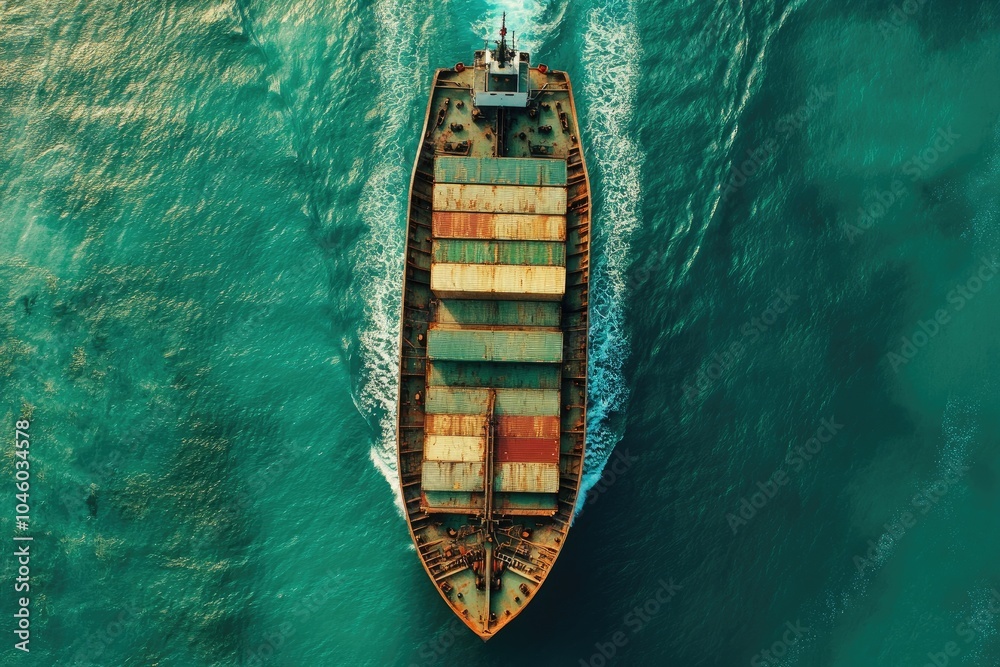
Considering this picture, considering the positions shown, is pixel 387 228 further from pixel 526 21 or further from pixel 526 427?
pixel 526 21

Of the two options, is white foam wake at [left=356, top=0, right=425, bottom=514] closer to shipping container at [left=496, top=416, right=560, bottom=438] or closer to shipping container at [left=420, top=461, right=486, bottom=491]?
shipping container at [left=420, top=461, right=486, bottom=491]

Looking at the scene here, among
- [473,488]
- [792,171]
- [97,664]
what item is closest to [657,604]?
[473,488]

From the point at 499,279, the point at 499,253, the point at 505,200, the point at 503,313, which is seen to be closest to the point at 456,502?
the point at 503,313

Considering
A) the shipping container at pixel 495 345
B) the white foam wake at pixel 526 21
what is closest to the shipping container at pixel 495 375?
the shipping container at pixel 495 345

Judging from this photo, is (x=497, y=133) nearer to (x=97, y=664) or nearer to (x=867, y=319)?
(x=867, y=319)

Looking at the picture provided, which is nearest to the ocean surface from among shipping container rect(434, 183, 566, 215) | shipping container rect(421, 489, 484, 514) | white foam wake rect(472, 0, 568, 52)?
white foam wake rect(472, 0, 568, 52)
